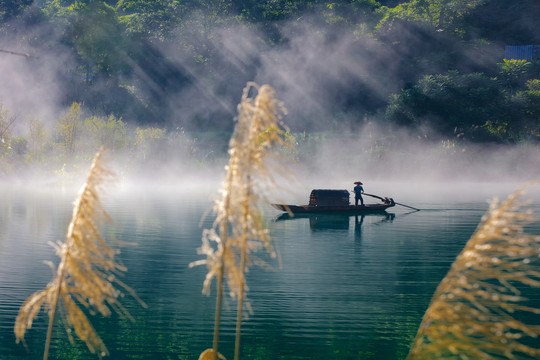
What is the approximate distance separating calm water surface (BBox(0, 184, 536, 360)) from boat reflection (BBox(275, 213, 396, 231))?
0.21 m

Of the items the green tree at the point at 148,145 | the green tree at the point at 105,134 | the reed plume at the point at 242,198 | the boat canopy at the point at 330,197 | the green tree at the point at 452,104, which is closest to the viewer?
the reed plume at the point at 242,198

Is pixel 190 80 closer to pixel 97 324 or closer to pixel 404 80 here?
pixel 404 80

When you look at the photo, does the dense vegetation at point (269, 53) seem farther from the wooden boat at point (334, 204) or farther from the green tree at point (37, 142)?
the wooden boat at point (334, 204)

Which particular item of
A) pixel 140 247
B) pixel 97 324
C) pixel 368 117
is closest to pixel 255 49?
pixel 368 117

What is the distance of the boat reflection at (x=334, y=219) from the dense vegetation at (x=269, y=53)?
45.1m

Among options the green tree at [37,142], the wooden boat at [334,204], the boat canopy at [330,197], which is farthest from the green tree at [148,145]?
the boat canopy at [330,197]

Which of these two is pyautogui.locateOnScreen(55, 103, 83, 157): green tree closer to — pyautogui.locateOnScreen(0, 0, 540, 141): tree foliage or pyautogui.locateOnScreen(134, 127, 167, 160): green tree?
pyautogui.locateOnScreen(134, 127, 167, 160): green tree

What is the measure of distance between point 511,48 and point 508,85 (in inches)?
462

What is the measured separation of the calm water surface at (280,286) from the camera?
47.2 ft

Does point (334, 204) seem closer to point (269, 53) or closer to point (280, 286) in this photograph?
point (280, 286)

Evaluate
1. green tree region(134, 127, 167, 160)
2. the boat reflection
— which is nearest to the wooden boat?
the boat reflection

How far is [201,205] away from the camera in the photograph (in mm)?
53750

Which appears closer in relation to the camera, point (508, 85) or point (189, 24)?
point (508, 85)

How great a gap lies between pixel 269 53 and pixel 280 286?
8040 centimetres
